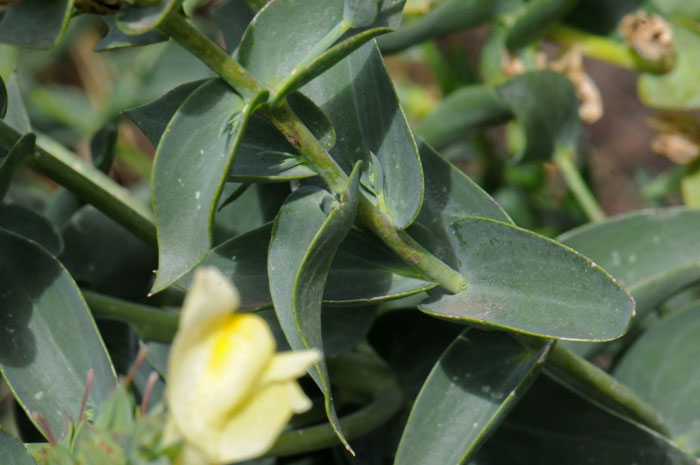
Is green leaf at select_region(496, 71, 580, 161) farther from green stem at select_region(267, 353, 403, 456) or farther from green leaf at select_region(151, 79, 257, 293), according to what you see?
green leaf at select_region(151, 79, 257, 293)

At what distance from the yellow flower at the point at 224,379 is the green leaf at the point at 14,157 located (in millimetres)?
171

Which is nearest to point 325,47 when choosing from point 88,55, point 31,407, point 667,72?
point 31,407

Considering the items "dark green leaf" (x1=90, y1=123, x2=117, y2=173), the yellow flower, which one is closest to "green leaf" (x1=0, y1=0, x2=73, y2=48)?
the yellow flower

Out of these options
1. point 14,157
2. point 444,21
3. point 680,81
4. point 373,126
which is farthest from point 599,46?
point 14,157

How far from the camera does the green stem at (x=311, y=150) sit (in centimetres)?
29

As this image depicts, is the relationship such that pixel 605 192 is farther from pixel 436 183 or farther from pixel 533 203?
pixel 436 183

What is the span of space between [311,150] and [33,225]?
225 millimetres

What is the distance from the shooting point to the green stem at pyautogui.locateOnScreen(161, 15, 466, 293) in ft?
0.94

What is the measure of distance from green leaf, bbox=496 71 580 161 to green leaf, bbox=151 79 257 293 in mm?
323

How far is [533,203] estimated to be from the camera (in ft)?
2.61

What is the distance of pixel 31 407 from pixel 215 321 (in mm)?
193

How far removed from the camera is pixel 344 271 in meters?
0.37

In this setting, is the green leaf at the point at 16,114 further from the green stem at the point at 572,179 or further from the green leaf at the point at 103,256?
the green stem at the point at 572,179

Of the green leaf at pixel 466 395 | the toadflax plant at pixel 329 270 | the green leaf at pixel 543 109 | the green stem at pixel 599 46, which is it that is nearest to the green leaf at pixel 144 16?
the toadflax plant at pixel 329 270
